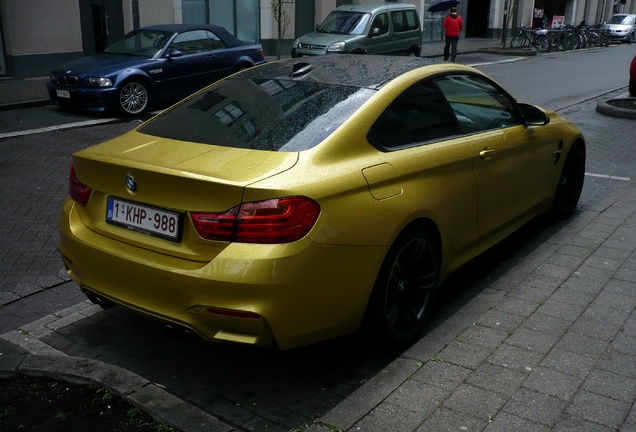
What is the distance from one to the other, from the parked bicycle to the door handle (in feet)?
94.7

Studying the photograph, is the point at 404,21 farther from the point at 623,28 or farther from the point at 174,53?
the point at 623,28

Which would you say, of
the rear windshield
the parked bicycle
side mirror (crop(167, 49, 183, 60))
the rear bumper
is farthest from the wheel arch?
the parked bicycle

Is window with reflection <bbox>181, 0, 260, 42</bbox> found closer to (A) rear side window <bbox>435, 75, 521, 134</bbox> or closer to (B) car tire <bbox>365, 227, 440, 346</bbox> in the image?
(A) rear side window <bbox>435, 75, 521, 134</bbox>

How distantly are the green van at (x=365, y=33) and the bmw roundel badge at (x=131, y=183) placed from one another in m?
14.5

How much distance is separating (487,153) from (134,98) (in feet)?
30.4

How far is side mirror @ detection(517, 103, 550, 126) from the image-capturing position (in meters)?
5.45

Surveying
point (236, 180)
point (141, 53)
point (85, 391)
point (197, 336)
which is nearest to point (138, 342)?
point (85, 391)

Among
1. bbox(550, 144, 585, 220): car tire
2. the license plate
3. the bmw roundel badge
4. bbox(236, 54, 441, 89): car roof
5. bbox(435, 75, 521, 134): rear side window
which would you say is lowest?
bbox(550, 144, 585, 220): car tire

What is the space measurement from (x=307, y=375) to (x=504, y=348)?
1090mm

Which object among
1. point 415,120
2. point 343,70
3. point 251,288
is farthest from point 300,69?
point 251,288

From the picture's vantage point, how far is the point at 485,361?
150 inches

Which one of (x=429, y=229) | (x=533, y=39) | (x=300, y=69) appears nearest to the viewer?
(x=429, y=229)

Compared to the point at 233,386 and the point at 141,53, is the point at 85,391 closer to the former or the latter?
the point at 233,386

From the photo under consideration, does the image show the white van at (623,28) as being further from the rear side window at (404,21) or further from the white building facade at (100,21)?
the rear side window at (404,21)
